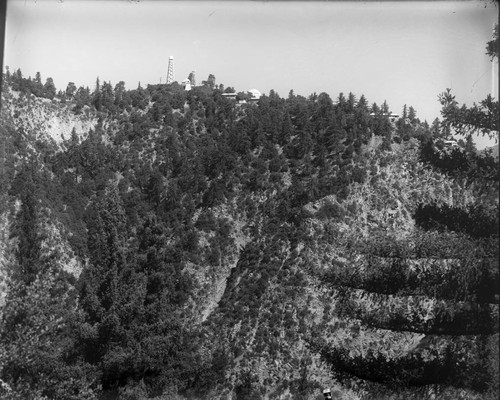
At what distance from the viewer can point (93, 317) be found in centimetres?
2478

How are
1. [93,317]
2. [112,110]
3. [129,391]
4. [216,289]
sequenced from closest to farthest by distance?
[129,391]
[93,317]
[216,289]
[112,110]

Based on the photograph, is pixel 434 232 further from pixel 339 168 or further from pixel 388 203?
pixel 339 168

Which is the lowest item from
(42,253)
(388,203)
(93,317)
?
(93,317)

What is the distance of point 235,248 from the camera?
3022cm

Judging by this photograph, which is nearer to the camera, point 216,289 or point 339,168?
point 216,289

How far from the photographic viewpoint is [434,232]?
320 inches

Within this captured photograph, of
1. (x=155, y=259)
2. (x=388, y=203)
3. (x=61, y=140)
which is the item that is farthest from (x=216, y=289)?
(x=61, y=140)

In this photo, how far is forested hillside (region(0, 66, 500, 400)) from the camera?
7.85 metres

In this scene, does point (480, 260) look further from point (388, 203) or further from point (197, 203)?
point (197, 203)

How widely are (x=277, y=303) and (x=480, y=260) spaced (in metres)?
19.1

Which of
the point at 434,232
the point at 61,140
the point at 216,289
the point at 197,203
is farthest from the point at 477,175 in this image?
the point at 61,140

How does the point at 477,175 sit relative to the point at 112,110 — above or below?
below

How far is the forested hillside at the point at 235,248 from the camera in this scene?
7.85 metres

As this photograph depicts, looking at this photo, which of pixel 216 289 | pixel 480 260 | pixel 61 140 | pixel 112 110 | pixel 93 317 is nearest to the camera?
pixel 480 260
